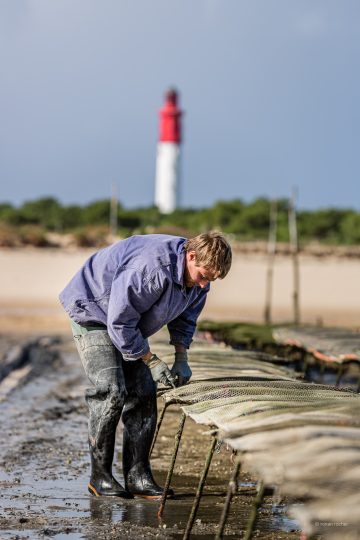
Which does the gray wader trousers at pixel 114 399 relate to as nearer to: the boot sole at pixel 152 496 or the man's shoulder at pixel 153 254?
the boot sole at pixel 152 496

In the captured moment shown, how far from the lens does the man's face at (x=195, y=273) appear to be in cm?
583

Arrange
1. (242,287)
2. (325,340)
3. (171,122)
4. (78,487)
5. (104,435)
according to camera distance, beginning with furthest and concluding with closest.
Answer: (171,122) → (242,287) → (325,340) → (78,487) → (104,435)

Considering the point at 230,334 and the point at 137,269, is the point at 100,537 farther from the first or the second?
the point at 230,334

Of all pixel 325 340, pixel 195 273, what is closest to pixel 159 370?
pixel 195 273

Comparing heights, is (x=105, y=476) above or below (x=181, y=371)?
below

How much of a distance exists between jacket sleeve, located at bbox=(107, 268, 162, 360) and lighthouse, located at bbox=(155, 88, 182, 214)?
175ft

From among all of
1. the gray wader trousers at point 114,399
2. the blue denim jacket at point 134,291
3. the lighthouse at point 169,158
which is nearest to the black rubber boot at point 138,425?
the gray wader trousers at point 114,399

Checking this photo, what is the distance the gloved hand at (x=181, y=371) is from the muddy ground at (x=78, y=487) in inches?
26.7

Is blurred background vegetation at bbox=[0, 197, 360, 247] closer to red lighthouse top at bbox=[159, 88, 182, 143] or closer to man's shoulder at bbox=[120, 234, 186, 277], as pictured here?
red lighthouse top at bbox=[159, 88, 182, 143]

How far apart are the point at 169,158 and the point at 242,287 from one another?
99.2 feet

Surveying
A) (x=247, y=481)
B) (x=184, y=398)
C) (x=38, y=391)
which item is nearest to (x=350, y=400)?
(x=184, y=398)

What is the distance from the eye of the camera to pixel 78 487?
6746mm

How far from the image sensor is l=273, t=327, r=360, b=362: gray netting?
9648 millimetres

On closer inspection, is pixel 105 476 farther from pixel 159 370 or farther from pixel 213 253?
pixel 213 253
